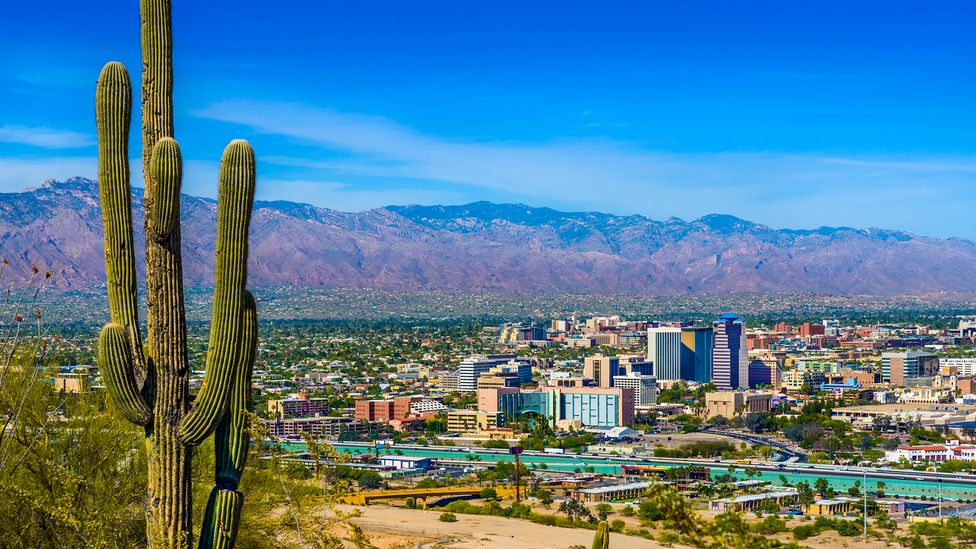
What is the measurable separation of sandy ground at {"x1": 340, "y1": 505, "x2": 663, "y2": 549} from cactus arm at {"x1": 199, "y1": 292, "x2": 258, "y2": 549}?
23.3m

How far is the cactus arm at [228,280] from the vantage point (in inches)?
529

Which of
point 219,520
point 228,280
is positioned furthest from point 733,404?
point 228,280

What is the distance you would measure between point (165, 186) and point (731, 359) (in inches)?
4905

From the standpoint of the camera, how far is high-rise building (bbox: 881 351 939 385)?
13125 centimetres

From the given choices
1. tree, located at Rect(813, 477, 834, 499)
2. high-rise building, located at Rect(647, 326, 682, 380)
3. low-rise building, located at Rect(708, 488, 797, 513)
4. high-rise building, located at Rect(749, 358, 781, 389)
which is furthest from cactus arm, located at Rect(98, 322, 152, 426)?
high-rise building, located at Rect(647, 326, 682, 380)

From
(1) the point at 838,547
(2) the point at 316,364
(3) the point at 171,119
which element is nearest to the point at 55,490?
(3) the point at 171,119

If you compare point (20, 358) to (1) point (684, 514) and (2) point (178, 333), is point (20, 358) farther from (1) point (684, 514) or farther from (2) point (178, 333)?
(1) point (684, 514)

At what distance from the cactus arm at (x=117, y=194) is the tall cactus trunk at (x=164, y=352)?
0.20 meters

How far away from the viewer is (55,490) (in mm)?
17562

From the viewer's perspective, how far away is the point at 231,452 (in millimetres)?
13797

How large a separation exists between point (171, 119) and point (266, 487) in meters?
9.35

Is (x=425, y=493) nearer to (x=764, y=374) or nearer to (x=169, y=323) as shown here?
(x=169, y=323)

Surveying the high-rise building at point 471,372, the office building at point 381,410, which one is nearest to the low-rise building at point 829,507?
the office building at point 381,410

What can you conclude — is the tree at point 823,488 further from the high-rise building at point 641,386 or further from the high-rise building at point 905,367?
the high-rise building at point 905,367
